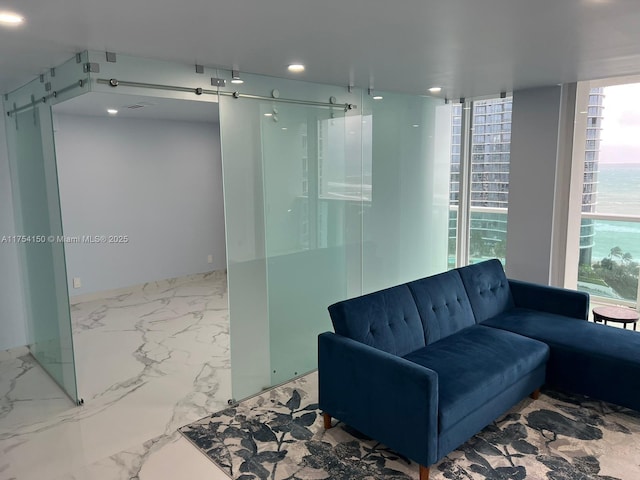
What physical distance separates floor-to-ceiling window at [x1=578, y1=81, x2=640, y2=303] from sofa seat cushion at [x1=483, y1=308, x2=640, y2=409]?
1879mm

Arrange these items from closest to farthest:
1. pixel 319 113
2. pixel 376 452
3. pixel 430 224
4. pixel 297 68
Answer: pixel 376 452 → pixel 297 68 → pixel 319 113 → pixel 430 224

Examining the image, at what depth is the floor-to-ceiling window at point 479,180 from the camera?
5035mm

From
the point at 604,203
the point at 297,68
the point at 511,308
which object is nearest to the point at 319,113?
the point at 297,68

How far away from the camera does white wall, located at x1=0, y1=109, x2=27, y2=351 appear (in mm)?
4082

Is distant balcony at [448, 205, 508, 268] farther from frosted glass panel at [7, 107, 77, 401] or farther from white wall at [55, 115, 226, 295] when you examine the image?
frosted glass panel at [7, 107, 77, 401]

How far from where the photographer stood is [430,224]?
5.00 m

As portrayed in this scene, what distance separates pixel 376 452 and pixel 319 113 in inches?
97.5

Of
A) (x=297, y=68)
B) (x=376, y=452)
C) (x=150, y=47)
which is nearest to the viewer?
(x=150, y=47)

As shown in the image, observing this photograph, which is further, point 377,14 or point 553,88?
point 553,88

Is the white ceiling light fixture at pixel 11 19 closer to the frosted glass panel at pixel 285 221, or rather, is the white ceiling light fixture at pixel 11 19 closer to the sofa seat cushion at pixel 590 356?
the frosted glass panel at pixel 285 221

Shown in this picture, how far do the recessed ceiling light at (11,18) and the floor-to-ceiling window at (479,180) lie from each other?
411cm

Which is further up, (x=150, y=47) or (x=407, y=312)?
(x=150, y=47)

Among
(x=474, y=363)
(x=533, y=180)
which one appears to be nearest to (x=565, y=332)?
(x=474, y=363)

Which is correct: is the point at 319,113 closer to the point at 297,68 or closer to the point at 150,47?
the point at 297,68
